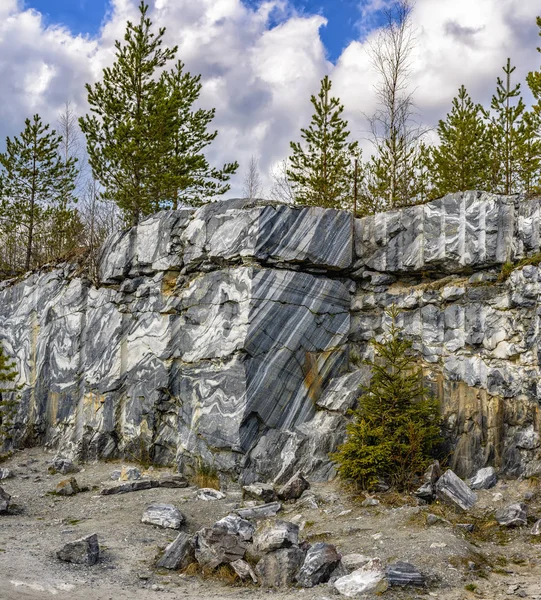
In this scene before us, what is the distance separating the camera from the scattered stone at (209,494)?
1327cm

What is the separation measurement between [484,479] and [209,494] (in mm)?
6247

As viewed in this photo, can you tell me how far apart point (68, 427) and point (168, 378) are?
5.10 meters

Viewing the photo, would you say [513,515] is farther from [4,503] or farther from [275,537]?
[4,503]

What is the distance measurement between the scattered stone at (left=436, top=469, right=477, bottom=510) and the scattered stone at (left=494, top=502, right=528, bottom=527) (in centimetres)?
71

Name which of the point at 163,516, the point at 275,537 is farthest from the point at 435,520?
the point at 163,516

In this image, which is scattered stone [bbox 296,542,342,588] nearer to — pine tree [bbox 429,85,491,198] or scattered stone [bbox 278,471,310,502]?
scattered stone [bbox 278,471,310,502]

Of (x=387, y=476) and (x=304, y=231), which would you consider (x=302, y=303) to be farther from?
(x=387, y=476)

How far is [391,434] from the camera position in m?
12.8

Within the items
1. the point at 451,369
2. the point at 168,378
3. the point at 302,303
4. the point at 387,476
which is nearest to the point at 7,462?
the point at 168,378

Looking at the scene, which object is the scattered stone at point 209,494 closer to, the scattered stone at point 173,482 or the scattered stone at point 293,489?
the scattered stone at point 173,482

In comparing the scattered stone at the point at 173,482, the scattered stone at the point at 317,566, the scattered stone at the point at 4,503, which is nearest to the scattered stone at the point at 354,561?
the scattered stone at the point at 317,566

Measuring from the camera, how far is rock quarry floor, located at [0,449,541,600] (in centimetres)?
803

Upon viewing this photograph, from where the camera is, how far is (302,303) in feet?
51.8

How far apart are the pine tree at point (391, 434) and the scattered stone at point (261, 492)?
1619mm
